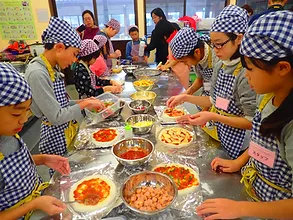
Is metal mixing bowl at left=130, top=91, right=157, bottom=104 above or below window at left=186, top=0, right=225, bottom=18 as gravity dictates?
below

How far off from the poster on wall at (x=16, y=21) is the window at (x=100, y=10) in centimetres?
71

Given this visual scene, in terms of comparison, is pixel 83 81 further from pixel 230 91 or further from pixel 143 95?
pixel 230 91

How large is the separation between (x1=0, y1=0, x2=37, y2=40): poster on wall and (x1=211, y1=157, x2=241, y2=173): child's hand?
19.5ft

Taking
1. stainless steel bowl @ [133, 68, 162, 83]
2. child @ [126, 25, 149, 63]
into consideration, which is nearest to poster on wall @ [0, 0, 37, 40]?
child @ [126, 25, 149, 63]

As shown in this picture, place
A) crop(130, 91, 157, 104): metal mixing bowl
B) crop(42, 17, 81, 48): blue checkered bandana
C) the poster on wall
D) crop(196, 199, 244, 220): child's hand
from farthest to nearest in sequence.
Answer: the poster on wall, crop(130, 91, 157, 104): metal mixing bowl, crop(42, 17, 81, 48): blue checkered bandana, crop(196, 199, 244, 220): child's hand

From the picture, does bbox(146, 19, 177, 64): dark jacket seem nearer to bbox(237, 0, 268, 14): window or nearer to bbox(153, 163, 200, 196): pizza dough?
bbox(237, 0, 268, 14): window

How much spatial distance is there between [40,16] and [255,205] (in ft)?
20.7

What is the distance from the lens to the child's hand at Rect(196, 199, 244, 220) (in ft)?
2.93

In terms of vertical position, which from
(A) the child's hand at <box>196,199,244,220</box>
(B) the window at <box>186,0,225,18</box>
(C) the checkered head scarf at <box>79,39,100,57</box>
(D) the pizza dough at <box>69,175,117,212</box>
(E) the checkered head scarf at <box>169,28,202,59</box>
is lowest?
(D) the pizza dough at <box>69,175,117,212</box>

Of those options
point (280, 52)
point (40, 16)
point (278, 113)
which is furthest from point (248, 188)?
point (40, 16)

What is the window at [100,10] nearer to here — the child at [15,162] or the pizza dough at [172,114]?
the pizza dough at [172,114]

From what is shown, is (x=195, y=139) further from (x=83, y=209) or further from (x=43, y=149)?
(x=43, y=149)

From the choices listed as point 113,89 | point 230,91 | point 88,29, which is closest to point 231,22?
point 230,91

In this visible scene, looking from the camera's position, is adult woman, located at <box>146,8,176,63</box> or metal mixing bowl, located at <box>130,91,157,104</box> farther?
adult woman, located at <box>146,8,176,63</box>
